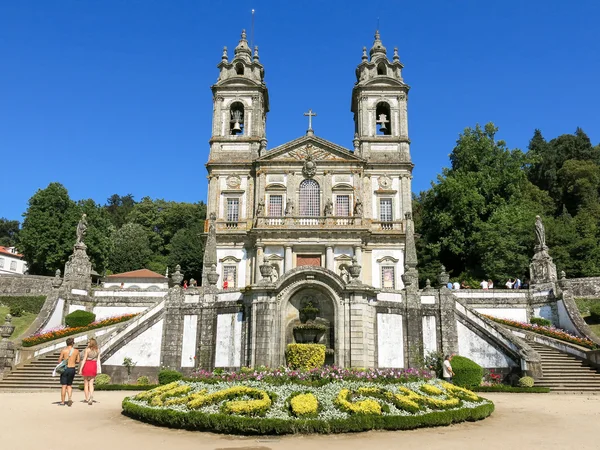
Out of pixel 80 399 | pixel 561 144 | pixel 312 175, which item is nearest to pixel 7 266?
pixel 312 175

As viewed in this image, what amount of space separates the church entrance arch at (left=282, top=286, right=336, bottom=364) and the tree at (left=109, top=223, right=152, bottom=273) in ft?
133

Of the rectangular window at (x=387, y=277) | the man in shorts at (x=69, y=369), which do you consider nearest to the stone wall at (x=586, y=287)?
the rectangular window at (x=387, y=277)

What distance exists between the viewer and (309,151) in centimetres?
3494

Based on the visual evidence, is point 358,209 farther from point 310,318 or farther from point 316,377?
point 316,377

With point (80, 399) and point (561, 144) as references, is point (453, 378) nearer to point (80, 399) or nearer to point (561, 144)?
point (80, 399)

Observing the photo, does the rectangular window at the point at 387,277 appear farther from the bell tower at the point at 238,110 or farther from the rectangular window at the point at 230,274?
the bell tower at the point at 238,110

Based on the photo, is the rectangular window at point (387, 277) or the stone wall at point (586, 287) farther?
the rectangular window at point (387, 277)

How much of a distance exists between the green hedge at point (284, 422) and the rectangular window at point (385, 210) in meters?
24.2

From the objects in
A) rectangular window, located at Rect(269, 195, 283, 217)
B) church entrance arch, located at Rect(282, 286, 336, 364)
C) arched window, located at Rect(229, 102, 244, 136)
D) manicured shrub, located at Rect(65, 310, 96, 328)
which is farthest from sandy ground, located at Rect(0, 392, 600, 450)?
Result: arched window, located at Rect(229, 102, 244, 136)

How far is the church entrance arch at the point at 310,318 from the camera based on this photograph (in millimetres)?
16609

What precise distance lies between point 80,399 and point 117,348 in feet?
17.9

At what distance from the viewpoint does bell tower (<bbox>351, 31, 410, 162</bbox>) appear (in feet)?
117

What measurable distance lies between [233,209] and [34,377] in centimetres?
1859

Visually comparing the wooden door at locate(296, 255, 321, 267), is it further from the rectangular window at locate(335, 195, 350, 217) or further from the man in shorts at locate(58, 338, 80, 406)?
the man in shorts at locate(58, 338, 80, 406)
